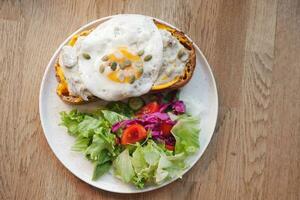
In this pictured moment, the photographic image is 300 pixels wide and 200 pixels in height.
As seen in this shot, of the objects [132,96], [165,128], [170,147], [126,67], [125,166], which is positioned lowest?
[125,166]

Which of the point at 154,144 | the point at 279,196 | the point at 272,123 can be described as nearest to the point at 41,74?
the point at 154,144

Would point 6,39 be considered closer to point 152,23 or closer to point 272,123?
point 152,23

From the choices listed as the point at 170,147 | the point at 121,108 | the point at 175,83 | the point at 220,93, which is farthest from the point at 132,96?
the point at 220,93

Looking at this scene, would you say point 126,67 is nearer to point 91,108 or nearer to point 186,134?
point 91,108

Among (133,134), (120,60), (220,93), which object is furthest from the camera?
(220,93)

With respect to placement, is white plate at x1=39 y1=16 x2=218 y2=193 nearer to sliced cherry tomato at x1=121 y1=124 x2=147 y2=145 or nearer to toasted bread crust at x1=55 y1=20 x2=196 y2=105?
toasted bread crust at x1=55 y1=20 x2=196 y2=105

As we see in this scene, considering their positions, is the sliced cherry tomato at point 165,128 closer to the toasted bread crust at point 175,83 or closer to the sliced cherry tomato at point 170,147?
the sliced cherry tomato at point 170,147
